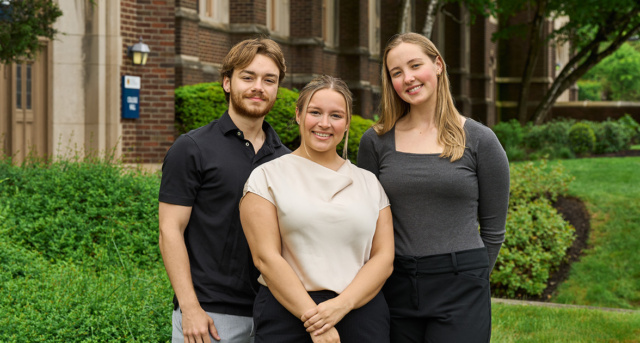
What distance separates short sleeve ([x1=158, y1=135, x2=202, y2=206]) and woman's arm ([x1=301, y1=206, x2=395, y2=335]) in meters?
0.67

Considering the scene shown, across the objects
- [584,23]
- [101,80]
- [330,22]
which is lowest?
[101,80]

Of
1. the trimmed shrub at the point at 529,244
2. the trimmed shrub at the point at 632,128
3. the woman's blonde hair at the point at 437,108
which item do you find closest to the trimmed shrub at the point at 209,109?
the trimmed shrub at the point at 529,244

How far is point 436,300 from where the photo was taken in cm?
288

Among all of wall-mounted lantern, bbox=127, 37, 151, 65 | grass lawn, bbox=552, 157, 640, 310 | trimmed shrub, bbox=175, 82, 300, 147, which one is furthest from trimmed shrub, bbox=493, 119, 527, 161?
wall-mounted lantern, bbox=127, 37, 151, 65

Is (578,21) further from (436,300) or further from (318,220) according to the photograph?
(318,220)

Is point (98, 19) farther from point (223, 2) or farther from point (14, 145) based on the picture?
point (223, 2)

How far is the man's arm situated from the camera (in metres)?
2.70

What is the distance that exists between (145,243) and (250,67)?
4.14 meters

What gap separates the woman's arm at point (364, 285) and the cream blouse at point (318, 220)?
37mm

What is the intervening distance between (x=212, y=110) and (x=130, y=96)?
176 cm

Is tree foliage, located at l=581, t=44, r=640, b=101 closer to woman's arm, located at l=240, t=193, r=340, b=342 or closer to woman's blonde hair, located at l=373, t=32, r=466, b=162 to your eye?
woman's blonde hair, located at l=373, t=32, r=466, b=162

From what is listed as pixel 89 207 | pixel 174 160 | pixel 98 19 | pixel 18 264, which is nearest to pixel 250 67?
pixel 174 160

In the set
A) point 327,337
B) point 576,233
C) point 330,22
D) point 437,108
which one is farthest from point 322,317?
point 330,22

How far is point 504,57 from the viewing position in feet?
124
